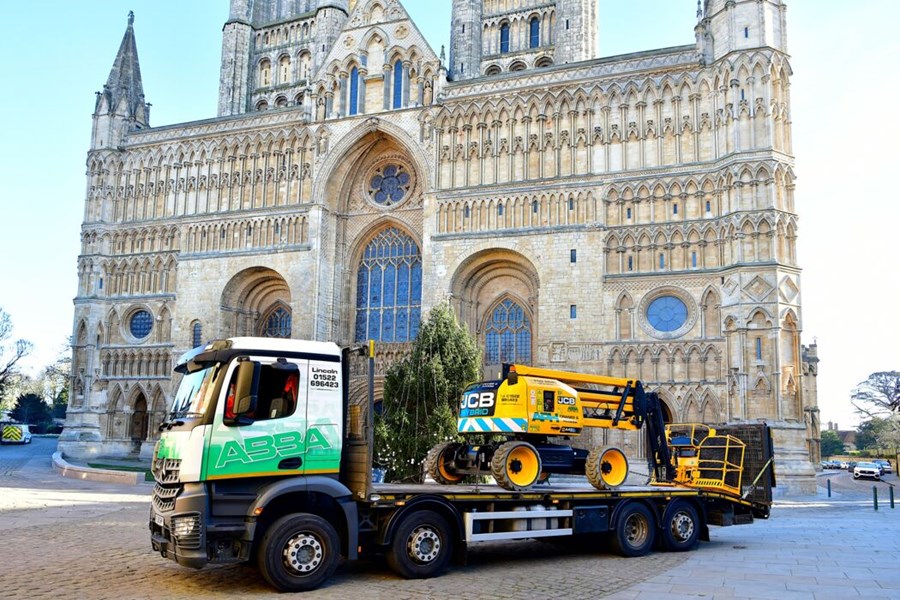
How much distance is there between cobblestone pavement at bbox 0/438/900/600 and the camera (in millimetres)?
10320

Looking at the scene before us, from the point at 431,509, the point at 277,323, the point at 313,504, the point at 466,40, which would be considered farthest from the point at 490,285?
the point at 313,504

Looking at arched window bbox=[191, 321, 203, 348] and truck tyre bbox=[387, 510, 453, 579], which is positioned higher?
arched window bbox=[191, 321, 203, 348]

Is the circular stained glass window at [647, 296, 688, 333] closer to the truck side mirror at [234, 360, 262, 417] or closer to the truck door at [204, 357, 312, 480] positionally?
the truck door at [204, 357, 312, 480]

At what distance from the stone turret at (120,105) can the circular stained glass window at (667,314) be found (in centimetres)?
2997

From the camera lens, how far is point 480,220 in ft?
116

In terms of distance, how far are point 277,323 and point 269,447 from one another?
31395mm

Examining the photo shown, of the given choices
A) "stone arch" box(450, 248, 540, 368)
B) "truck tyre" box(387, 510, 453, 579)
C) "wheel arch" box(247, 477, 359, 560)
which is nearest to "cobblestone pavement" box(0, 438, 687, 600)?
"truck tyre" box(387, 510, 453, 579)

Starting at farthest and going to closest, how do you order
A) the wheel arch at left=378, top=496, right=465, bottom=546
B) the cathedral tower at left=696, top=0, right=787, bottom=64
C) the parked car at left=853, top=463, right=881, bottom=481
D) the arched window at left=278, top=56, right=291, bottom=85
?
1. the arched window at left=278, top=56, right=291, bottom=85
2. the parked car at left=853, top=463, right=881, bottom=481
3. the cathedral tower at left=696, top=0, right=787, bottom=64
4. the wheel arch at left=378, top=496, right=465, bottom=546

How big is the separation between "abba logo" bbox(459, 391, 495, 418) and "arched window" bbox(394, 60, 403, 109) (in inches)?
1039

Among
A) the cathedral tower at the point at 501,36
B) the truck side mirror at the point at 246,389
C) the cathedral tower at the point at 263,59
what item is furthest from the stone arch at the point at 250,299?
the truck side mirror at the point at 246,389

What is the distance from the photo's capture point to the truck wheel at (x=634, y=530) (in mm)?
13625

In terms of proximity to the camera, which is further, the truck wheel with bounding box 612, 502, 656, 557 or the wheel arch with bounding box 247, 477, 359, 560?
the truck wheel with bounding box 612, 502, 656, 557

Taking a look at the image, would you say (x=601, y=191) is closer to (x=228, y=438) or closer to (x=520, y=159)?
(x=520, y=159)

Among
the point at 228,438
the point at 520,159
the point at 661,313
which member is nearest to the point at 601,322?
the point at 661,313
